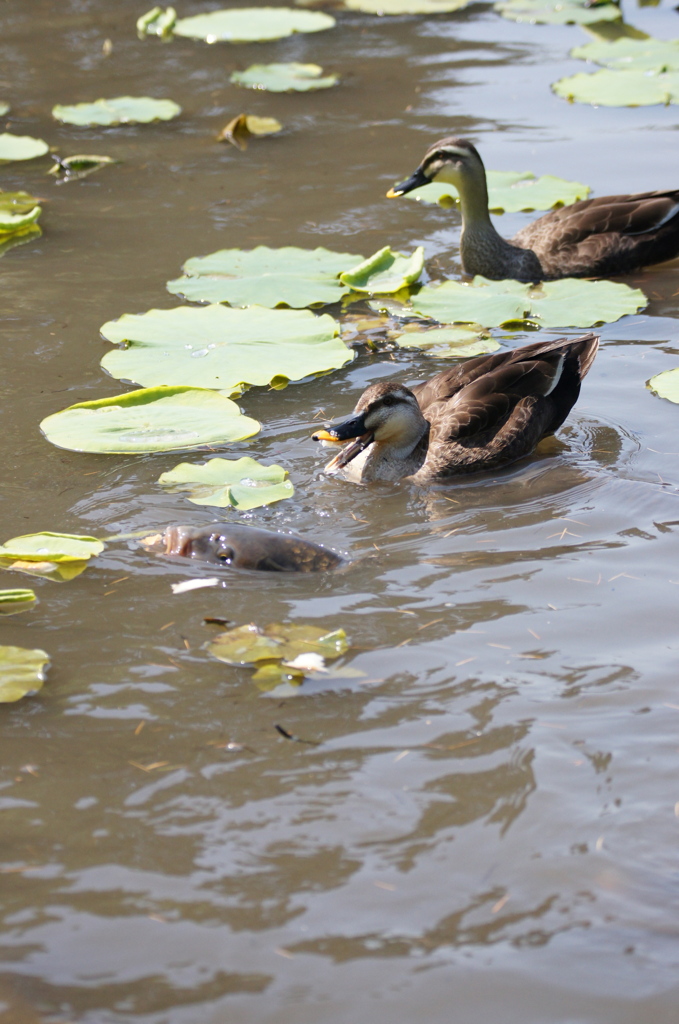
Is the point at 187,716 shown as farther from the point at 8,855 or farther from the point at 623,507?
the point at 623,507

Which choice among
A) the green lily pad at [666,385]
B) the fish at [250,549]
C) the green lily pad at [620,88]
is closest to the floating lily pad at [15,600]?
the fish at [250,549]

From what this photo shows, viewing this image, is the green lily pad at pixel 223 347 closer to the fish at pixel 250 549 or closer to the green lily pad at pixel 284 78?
the fish at pixel 250 549

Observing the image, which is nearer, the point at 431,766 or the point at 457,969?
the point at 457,969

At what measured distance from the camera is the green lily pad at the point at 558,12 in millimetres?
13016

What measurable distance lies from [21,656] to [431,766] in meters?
1.48

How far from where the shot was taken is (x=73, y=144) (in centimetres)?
979

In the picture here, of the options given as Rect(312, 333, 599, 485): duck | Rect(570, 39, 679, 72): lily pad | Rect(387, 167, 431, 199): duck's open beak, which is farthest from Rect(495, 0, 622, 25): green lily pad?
Rect(312, 333, 599, 485): duck

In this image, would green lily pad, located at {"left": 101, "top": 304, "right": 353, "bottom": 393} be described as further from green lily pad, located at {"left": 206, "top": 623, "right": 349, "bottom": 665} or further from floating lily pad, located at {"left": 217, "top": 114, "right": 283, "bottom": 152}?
floating lily pad, located at {"left": 217, "top": 114, "right": 283, "bottom": 152}

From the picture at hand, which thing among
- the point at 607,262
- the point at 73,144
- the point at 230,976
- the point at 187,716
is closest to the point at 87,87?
the point at 73,144

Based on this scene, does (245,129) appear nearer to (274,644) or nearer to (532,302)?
(532,302)

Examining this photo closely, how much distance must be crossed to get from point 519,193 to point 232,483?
4.72 m

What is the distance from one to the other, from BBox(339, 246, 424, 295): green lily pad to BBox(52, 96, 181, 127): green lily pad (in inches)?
155

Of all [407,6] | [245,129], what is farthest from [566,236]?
[407,6]

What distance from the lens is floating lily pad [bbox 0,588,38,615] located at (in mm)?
4098
